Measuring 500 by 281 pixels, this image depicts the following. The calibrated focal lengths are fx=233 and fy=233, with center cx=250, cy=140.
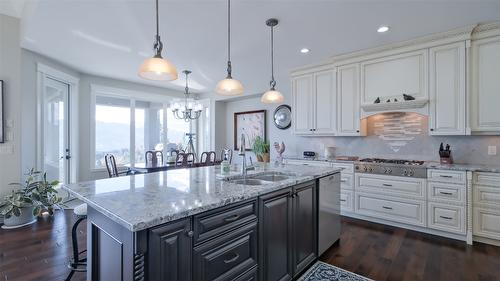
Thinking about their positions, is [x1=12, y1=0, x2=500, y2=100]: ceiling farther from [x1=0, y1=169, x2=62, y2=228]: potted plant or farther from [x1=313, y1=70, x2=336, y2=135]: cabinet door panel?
[x1=0, y1=169, x2=62, y2=228]: potted plant

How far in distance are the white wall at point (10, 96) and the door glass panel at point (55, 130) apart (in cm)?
87

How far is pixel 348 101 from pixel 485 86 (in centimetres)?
165

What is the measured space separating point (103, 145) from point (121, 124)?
0.64 metres

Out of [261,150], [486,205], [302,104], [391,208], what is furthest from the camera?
[261,150]

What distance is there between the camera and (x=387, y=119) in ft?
12.8

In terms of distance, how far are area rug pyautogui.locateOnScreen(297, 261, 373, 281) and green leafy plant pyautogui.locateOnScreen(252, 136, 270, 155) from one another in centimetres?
350

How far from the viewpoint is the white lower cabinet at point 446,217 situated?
9.45 ft

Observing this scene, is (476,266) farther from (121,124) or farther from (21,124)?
(121,124)

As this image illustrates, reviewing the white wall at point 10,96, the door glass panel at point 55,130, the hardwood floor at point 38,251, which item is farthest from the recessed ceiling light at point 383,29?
the door glass panel at point 55,130

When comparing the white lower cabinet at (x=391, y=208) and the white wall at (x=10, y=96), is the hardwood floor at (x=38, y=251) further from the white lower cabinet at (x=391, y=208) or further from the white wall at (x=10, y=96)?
the white lower cabinet at (x=391, y=208)

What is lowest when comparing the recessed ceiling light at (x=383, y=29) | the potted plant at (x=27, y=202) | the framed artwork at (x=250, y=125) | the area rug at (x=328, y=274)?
the area rug at (x=328, y=274)

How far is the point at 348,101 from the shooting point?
3.97m

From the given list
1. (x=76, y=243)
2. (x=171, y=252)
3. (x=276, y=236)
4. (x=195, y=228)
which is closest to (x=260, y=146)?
(x=276, y=236)

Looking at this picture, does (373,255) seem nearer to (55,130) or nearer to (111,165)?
(111,165)
